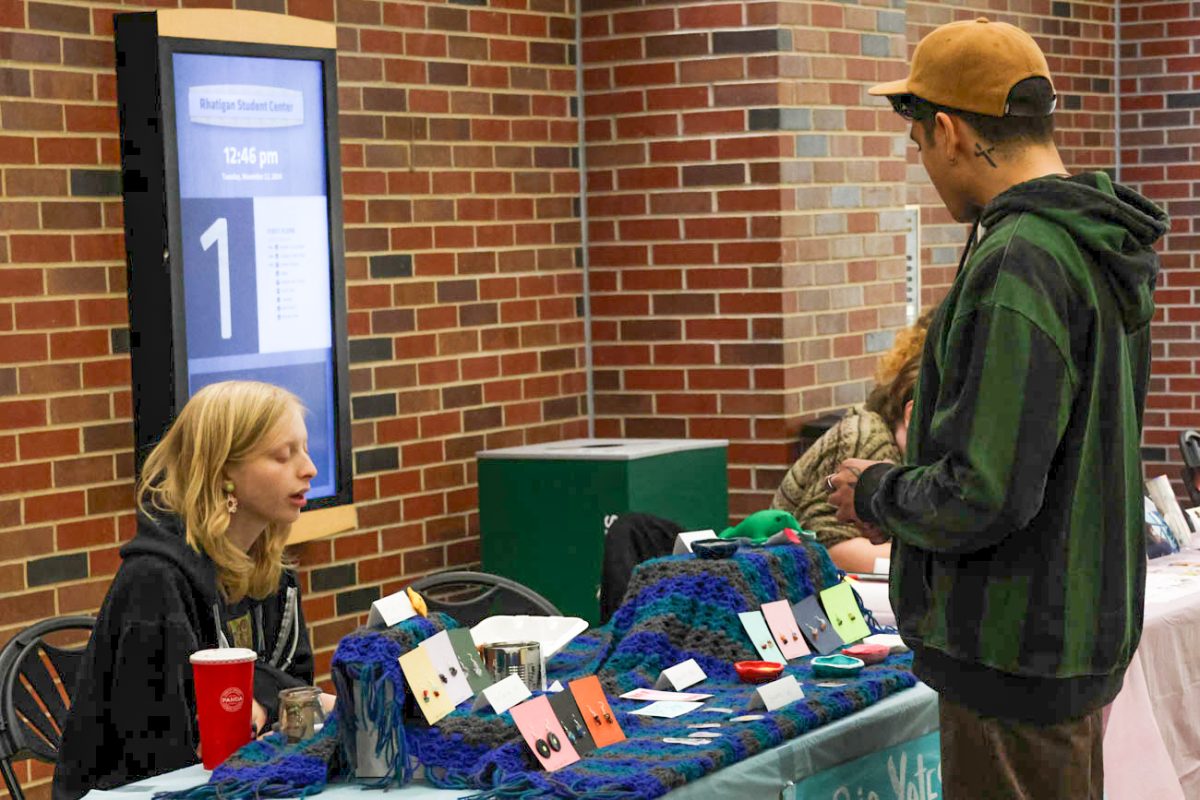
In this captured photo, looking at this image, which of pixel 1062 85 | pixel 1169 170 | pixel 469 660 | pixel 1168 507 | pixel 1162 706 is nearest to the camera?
pixel 469 660

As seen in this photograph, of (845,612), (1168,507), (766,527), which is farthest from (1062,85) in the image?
(845,612)

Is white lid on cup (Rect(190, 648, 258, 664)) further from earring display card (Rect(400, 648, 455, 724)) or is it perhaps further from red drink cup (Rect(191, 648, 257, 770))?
earring display card (Rect(400, 648, 455, 724))

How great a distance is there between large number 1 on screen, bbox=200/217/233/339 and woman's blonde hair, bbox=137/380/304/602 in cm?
117

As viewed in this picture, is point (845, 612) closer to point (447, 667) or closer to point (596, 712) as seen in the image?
point (596, 712)

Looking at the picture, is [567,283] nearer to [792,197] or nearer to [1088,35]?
[792,197]

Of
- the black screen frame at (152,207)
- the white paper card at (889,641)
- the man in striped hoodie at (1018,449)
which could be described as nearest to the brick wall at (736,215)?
the black screen frame at (152,207)

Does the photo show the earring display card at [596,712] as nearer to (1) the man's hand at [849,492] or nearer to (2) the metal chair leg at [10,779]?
(1) the man's hand at [849,492]

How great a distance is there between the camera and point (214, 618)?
3.15 metres

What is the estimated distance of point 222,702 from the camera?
2699mm

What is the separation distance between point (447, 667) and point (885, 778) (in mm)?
852

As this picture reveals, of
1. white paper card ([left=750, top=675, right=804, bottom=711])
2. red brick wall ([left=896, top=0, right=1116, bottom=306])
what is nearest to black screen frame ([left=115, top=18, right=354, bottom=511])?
white paper card ([left=750, top=675, right=804, bottom=711])

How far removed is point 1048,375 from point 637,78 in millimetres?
3521

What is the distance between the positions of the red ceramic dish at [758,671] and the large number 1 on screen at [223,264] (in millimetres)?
1838

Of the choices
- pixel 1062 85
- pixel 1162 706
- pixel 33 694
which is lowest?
pixel 1162 706
